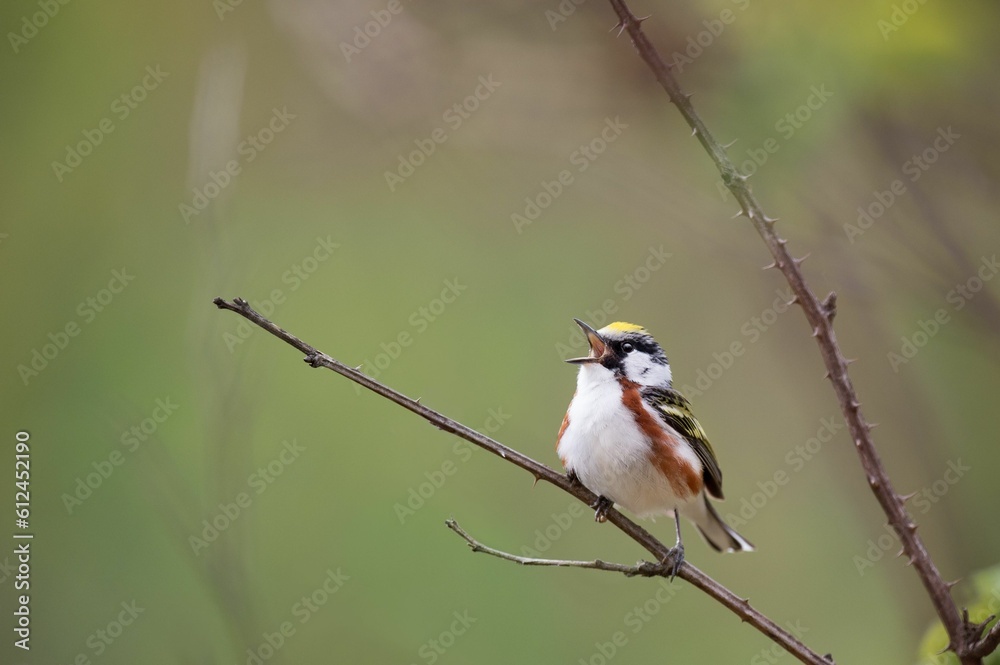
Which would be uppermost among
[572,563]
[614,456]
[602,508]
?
[614,456]

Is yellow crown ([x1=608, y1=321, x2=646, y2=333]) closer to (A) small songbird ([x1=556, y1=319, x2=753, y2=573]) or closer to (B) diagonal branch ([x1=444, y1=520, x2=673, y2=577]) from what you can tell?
(A) small songbird ([x1=556, y1=319, x2=753, y2=573])

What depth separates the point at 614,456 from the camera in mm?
4121

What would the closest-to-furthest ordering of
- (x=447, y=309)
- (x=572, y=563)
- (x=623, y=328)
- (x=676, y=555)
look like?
(x=572, y=563)
(x=676, y=555)
(x=623, y=328)
(x=447, y=309)

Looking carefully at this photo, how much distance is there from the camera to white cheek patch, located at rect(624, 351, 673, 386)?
466 centimetres

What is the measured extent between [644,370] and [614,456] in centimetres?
76

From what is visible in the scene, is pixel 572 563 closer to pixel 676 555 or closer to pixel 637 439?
pixel 676 555

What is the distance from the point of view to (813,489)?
284 inches

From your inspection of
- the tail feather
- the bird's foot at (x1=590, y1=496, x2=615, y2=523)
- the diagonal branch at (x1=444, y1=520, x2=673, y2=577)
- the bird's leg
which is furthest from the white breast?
the diagonal branch at (x1=444, y1=520, x2=673, y2=577)

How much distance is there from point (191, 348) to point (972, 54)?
3.15 meters

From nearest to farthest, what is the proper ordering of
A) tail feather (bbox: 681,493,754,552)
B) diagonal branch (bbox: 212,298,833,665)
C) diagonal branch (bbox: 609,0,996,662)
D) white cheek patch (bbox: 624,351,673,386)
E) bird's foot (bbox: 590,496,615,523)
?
diagonal branch (bbox: 609,0,996,662), diagonal branch (bbox: 212,298,833,665), bird's foot (bbox: 590,496,615,523), white cheek patch (bbox: 624,351,673,386), tail feather (bbox: 681,493,754,552)


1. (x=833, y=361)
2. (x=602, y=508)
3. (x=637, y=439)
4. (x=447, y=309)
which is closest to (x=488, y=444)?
(x=602, y=508)

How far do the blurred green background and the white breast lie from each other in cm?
101

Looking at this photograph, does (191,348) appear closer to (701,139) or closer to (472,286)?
(701,139)

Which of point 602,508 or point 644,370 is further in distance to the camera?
point 644,370
